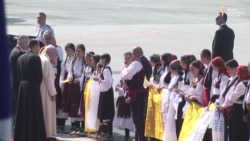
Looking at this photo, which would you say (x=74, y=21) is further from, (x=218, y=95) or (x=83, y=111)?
(x=218, y=95)

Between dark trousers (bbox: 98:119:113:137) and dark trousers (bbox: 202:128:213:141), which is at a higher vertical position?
dark trousers (bbox: 98:119:113:137)

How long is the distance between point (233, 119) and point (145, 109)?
2583 mm

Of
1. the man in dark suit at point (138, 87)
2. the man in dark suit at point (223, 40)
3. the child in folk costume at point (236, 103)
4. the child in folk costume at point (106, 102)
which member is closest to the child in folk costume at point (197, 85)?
the child in folk costume at point (236, 103)

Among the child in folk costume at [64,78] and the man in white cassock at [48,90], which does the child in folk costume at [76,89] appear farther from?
the man in white cassock at [48,90]

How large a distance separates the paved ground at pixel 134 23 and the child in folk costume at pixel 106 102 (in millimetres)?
6750

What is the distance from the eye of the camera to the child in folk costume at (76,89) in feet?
39.5

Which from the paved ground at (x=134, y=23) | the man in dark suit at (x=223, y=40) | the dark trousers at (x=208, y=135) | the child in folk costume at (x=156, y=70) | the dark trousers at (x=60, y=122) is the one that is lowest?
the dark trousers at (x=208, y=135)

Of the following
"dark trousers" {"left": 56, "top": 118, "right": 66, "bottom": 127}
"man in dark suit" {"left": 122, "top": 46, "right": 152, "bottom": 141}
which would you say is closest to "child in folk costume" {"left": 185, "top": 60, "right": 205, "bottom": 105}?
"man in dark suit" {"left": 122, "top": 46, "right": 152, "bottom": 141}

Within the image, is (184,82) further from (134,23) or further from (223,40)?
(134,23)

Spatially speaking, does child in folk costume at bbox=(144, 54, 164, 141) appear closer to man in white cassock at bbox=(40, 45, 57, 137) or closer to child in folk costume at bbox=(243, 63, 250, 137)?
man in white cassock at bbox=(40, 45, 57, 137)

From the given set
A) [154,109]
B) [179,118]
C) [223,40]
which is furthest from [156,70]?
[223,40]

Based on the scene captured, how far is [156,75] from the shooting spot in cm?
1073

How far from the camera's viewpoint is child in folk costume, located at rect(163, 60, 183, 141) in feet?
32.7

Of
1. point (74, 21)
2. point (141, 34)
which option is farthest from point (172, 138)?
point (74, 21)
